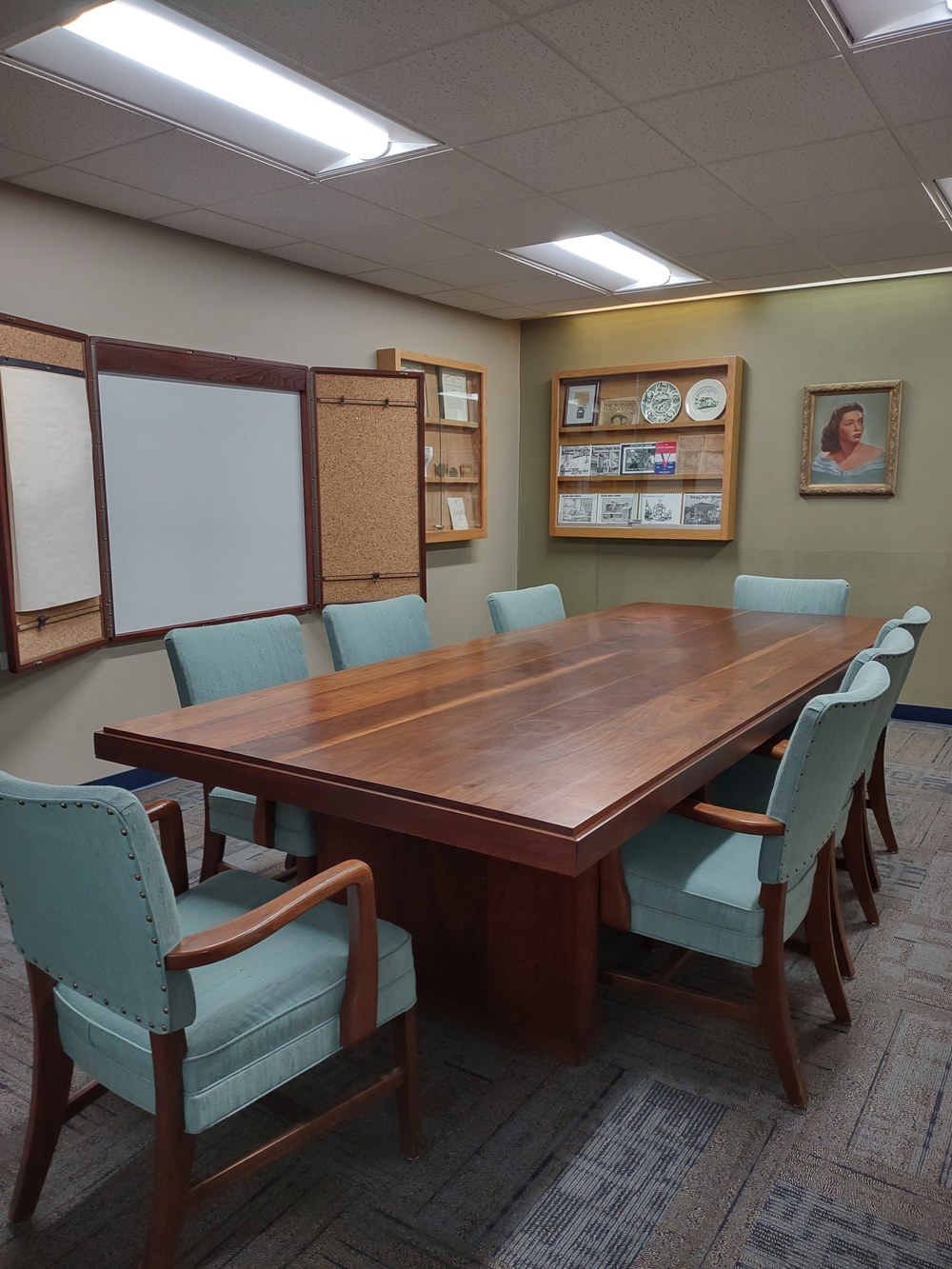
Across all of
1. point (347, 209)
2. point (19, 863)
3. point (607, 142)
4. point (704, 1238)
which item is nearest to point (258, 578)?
point (347, 209)

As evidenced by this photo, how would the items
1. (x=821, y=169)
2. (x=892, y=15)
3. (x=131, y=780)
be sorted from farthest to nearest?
(x=131, y=780)
(x=821, y=169)
(x=892, y=15)

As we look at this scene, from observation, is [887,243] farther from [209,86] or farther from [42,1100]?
[42,1100]

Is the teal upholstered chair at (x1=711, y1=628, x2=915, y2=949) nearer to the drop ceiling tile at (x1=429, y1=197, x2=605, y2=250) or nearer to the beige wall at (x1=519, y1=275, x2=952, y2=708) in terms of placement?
the drop ceiling tile at (x1=429, y1=197, x2=605, y2=250)

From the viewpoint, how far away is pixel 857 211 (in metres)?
2.81

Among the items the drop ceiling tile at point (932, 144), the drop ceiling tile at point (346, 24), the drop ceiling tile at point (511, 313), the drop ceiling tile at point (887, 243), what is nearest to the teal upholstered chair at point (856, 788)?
the drop ceiling tile at point (932, 144)

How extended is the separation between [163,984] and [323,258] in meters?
3.03

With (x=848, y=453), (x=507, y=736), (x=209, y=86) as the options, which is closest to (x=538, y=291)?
(x=848, y=453)

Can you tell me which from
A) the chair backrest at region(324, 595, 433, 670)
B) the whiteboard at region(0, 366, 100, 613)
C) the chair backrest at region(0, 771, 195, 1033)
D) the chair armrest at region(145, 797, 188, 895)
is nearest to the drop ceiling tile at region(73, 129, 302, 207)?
the whiteboard at region(0, 366, 100, 613)

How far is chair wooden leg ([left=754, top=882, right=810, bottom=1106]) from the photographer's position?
4.42ft

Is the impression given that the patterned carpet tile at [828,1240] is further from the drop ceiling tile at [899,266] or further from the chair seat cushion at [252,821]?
the drop ceiling tile at [899,266]

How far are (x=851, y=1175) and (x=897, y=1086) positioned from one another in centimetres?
26

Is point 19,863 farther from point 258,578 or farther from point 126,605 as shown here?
point 258,578

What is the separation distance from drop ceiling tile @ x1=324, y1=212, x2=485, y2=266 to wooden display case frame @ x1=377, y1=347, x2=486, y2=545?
1.88 ft

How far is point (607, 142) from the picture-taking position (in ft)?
7.37
